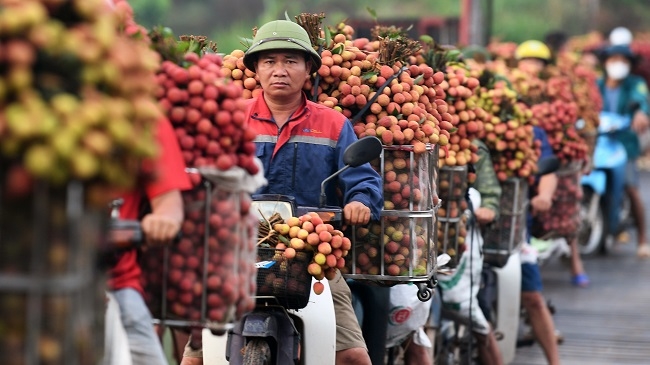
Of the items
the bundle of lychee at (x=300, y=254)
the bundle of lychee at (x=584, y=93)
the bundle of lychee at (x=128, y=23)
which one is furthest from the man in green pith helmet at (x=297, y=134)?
the bundle of lychee at (x=584, y=93)

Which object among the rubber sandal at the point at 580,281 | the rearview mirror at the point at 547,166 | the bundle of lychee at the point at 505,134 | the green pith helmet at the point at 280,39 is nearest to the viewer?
the green pith helmet at the point at 280,39

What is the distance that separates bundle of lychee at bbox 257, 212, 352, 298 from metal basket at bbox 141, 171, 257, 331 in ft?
3.88

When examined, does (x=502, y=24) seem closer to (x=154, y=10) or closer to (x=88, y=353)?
(x=154, y=10)

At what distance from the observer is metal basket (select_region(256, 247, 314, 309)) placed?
5.34 m

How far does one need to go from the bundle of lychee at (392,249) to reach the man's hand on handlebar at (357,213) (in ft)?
1.03

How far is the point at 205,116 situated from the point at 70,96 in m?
1.20

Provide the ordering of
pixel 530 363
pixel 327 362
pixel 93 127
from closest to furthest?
1. pixel 93 127
2. pixel 327 362
3. pixel 530 363

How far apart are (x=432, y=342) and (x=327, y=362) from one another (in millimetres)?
2002

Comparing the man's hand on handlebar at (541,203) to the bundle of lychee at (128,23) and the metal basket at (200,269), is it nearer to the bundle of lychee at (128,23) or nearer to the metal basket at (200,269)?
the bundle of lychee at (128,23)

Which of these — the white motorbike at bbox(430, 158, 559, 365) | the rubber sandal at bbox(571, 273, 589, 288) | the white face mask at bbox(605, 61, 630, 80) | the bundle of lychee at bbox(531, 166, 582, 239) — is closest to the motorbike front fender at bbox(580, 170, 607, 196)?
the white face mask at bbox(605, 61, 630, 80)

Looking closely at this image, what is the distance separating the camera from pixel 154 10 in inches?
729

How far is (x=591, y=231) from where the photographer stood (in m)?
15.4

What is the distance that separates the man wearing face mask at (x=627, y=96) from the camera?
49.3 ft

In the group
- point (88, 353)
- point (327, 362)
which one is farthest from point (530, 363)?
point (88, 353)
